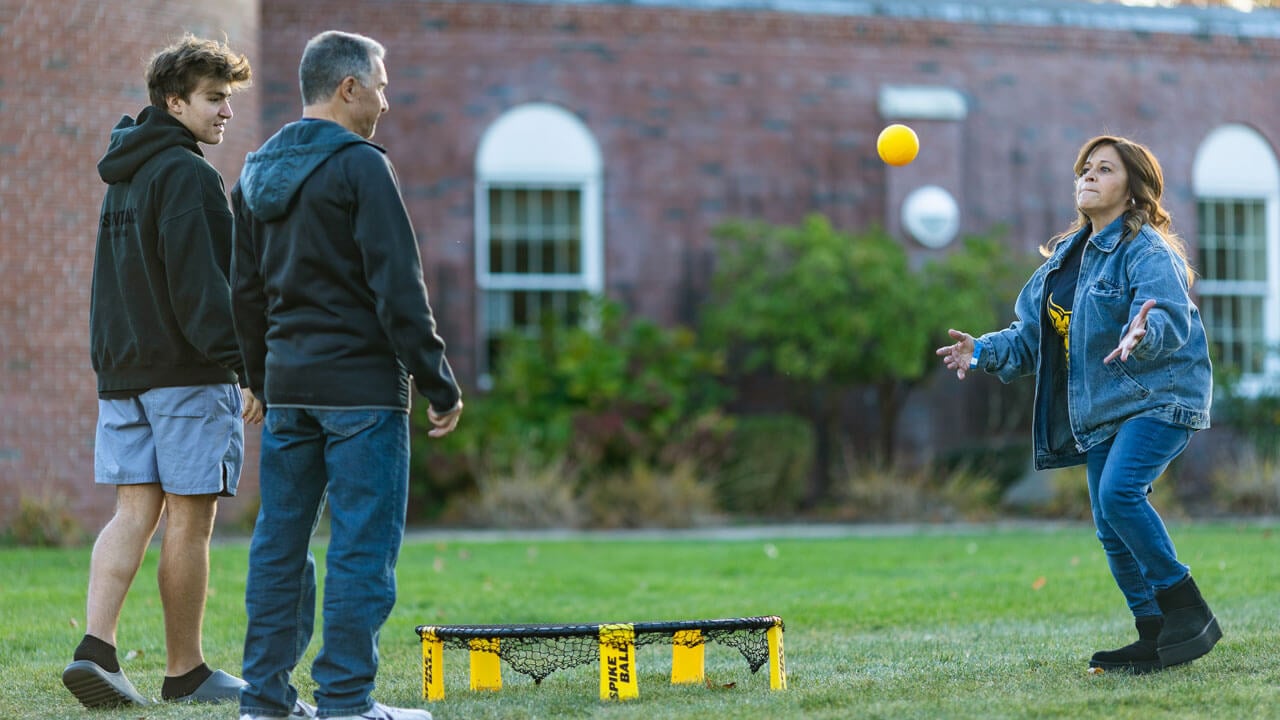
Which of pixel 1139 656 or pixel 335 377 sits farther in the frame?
pixel 1139 656

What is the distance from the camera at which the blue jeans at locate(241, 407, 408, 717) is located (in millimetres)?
4188

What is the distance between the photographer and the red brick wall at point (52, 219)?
1220 centimetres

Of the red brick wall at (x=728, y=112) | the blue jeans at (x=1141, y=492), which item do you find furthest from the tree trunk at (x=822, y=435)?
the blue jeans at (x=1141, y=492)

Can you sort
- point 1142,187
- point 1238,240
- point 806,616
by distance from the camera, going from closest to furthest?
point 1142,187 → point 806,616 → point 1238,240

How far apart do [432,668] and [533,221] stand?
10.8 metres

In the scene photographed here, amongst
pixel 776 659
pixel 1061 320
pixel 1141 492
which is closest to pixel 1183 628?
pixel 1141 492

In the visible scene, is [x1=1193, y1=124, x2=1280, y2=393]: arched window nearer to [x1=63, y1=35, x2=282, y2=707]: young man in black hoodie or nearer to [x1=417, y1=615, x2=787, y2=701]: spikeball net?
[x1=417, y1=615, x2=787, y2=701]: spikeball net

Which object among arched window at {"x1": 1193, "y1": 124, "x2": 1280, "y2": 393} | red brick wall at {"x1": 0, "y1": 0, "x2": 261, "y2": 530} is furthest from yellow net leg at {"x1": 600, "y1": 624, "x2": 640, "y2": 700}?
arched window at {"x1": 1193, "y1": 124, "x2": 1280, "y2": 393}

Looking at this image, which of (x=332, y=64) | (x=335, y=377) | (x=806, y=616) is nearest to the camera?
(x=335, y=377)

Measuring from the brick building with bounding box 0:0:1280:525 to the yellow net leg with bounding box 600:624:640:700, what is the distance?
33.3 ft

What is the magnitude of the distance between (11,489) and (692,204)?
24.0 ft

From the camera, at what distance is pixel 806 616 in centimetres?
730

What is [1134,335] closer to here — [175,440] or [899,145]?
[899,145]

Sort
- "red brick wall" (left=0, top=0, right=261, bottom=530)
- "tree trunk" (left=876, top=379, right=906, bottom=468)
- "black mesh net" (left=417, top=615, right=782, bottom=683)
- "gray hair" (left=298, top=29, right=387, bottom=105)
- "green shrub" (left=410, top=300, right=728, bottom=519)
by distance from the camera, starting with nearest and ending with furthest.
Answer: "gray hair" (left=298, top=29, right=387, bottom=105), "black mesh net" (left=417, top=615, right=782, bottom=683), "red brick wall" (left=0, top=0, right=261, bottom=530), "green shrub" (left=410, top=300, right=728, bottom=519), "tree trunk" (left=876, top=379, right=906, bottom=468)
